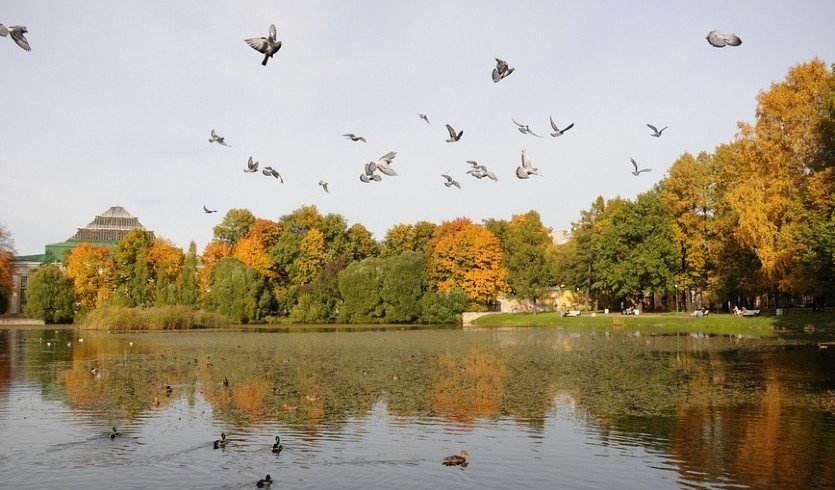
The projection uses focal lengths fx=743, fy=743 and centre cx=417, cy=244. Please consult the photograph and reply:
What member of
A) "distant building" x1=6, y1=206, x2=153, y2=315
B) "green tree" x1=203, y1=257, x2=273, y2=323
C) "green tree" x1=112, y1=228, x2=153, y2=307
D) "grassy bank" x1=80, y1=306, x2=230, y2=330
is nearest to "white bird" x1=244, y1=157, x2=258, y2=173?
"grassy bank" x1=80, y1=306, x2=230, y2=330

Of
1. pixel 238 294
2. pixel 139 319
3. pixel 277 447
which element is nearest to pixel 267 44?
pixel 277 447

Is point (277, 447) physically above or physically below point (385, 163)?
below

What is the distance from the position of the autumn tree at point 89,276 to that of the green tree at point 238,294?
59.2 feet

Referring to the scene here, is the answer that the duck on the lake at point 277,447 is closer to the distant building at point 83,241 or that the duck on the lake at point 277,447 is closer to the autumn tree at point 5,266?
→ the autumn tree at point 5,266

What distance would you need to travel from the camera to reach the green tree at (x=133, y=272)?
311 feet

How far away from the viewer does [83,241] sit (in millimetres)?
144500

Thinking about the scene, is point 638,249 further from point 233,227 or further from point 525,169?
point 233,227

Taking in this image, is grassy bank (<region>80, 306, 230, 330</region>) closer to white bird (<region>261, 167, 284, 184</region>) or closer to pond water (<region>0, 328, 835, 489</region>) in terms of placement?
pond water (<region>0, 328, 835, 489</region>)

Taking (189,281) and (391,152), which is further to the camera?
(189,281)

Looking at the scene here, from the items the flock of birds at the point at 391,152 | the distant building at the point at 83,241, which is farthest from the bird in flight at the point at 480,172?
the distant building at the point at 83,241

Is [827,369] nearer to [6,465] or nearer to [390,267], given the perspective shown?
[6,465]

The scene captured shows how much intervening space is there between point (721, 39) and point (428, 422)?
37.5 ft

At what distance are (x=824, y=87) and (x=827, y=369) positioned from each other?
22.5m

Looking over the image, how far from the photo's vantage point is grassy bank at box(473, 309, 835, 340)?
4925 cm
